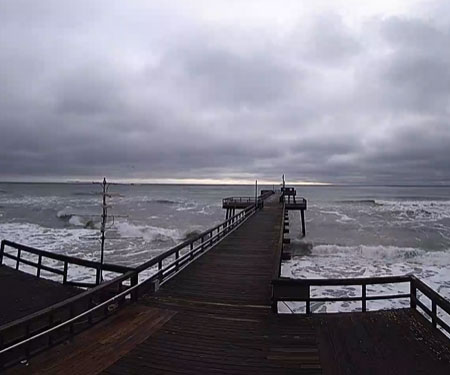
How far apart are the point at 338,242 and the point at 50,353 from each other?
1037 inches

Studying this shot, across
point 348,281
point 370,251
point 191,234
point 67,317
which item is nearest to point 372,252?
point 370,251

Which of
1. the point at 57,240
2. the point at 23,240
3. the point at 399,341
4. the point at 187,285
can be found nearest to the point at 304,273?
the point at 187,285

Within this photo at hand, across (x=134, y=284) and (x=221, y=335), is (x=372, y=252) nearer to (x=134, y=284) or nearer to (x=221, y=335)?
(x=134, y=284)

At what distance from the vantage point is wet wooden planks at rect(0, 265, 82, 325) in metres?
7.52

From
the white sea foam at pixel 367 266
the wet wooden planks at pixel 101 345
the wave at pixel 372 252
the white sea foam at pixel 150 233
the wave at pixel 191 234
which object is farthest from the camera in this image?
the wave at pixel 191 234

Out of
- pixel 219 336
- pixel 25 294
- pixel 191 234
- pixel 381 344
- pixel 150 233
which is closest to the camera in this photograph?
pixel 381 344

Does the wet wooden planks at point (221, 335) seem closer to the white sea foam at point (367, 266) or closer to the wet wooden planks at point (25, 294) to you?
the wet wooden planks at point (25, 294)

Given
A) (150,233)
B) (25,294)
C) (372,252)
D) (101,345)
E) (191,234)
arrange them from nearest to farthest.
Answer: (101,345)
(25,294)
(372,252)
(150,233)
(191,234)

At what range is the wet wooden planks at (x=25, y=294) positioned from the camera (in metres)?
7.52

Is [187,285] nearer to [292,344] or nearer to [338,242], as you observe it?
[292,344]

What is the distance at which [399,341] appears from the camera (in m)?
5.30

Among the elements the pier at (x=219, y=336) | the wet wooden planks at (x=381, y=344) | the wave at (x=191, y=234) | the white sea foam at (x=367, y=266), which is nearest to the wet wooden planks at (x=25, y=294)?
the pier at (x=219, y=336)

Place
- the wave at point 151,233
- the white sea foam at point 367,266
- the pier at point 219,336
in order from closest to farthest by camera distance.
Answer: the pier at point 219,336, the white sea foam at point 367,266, the wave at point 151,233

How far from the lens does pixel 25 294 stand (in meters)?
8.54
